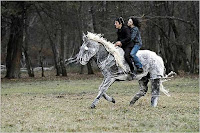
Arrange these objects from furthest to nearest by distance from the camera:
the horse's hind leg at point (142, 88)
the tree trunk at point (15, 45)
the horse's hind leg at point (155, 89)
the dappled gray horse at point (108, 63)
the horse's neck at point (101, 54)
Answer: the tree trunk at point (15, 45)
the horse's hind leg at point (142, 88)
the horse's hind leg at point (155, 89)
the horse's neck at point (101, 54)
the dappled gray horse at point (108, 63)

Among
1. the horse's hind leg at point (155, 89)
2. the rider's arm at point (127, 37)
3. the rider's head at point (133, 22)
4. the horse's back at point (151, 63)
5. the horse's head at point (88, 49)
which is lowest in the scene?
the horse's hind leg at point (155, 89)

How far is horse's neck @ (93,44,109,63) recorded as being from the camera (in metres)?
10.9

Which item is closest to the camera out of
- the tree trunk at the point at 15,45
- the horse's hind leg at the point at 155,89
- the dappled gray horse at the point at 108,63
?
the dappled gray horse at the point at 108,63

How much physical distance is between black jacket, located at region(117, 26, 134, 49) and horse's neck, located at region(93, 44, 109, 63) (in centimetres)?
52

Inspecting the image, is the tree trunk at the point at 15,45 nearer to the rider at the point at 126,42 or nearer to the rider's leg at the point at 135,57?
the rider at the point at 126,42

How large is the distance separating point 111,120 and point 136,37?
10.5 ft

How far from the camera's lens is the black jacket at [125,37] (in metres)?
10.7

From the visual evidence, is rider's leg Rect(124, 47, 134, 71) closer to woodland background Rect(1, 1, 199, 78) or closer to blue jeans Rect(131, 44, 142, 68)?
blue jeans Rect(131, 44, 142, 68)

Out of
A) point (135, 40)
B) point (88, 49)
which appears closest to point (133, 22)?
point (135, 40)

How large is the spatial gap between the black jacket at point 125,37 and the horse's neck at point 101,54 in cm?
52

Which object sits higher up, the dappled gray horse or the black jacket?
the black jacket

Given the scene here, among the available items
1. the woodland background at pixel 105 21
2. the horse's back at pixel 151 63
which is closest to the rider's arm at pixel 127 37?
the horse's back at pixel 151 63

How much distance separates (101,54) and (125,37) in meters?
0.81

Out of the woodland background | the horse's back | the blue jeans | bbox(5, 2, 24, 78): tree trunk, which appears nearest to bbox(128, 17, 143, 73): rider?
the blue jeans
